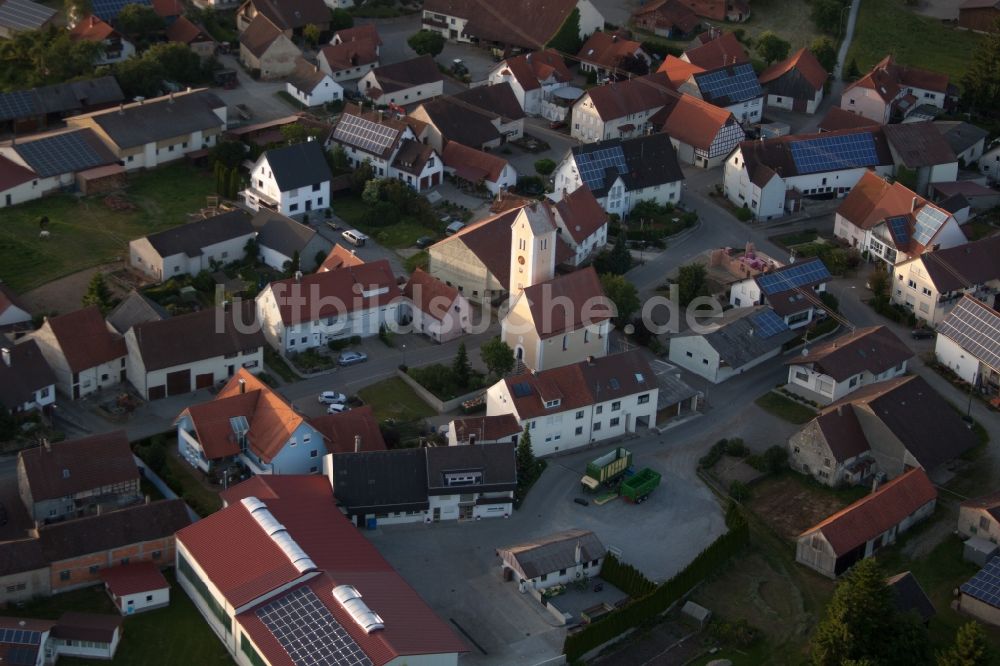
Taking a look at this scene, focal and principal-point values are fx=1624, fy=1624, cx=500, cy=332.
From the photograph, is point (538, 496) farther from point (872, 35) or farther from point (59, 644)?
point (872, 35)

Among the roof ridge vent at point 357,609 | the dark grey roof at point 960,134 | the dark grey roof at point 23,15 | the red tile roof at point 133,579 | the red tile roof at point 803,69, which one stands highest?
the dark grey roof at point 23,15

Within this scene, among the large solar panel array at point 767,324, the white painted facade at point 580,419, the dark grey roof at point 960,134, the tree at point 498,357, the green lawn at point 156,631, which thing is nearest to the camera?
the green lawn at point 156,631

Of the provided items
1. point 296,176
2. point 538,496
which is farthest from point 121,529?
point 296,176

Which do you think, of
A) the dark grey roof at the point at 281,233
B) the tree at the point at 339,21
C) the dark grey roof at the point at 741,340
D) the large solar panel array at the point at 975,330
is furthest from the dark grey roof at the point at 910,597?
the tree at the point at 339,21

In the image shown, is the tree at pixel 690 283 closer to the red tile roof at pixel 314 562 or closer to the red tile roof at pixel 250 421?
the red tile roof at pixel 250 421

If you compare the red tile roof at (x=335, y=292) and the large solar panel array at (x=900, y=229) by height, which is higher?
the red tile roof at (x=335, y=292)

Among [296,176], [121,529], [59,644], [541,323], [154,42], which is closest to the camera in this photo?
[59,644]

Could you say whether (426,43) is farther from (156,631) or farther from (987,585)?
(987,585)
